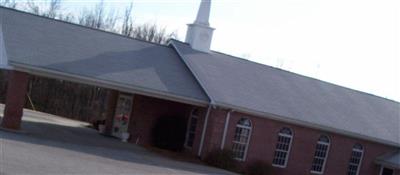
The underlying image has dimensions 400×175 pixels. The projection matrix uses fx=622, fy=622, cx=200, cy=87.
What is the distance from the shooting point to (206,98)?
92.2 ft

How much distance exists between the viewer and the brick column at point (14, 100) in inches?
925

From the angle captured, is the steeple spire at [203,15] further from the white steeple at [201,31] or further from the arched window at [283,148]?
the arched window at [283,148]

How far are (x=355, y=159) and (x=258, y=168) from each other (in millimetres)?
7220

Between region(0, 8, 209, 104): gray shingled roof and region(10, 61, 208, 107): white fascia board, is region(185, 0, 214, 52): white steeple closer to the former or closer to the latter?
region(0, 8, 209, 104): gray shingled roof

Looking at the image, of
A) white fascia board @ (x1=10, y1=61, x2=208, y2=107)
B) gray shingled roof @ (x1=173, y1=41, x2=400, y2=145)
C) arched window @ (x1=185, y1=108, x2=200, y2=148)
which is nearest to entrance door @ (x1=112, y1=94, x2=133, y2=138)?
arched window @ (x1=185, y1=108, x2=200, y2=148)

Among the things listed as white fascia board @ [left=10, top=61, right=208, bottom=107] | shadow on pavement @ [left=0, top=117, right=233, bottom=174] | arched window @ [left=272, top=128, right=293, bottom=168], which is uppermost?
white fascia board @ [left=10, top=61, right=208, bottom=107]

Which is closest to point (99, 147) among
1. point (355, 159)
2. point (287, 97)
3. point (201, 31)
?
point (201, 31)

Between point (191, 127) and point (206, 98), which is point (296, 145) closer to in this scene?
point (191, 127)

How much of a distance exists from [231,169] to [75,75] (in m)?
8.24

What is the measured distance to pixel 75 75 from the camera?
24.3 metres

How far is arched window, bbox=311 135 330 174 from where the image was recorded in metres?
32.0

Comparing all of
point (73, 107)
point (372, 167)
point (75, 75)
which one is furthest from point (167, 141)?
point (73, 107)

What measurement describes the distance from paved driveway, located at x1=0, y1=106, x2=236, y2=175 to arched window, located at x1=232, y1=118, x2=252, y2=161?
3.27 meters

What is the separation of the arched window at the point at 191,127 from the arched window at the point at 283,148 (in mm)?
4123
